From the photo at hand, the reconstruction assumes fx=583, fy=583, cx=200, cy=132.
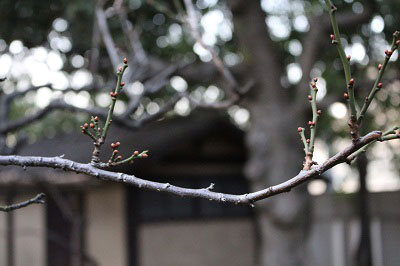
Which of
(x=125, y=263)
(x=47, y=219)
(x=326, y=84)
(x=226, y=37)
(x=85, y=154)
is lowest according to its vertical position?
(x=125, y=263)

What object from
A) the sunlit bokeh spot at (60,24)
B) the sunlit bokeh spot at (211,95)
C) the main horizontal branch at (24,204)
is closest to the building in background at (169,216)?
the sunlit bokeh spot at (60,24)

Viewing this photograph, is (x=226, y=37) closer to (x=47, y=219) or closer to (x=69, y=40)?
(x=69, y=40)

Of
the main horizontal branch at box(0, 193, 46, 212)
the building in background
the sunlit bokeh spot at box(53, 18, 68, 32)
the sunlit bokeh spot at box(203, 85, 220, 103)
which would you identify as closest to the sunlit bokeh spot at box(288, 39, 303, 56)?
the building in background

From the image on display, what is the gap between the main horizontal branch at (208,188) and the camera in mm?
1776

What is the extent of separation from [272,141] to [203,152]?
267 cm

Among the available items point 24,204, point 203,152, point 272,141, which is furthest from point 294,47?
point 24,204

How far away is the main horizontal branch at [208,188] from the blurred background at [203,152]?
4603 mm

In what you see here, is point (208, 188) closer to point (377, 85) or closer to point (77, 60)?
point (377, 85)

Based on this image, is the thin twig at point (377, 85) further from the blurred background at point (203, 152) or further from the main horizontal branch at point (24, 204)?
the blurred background at point (203, 152)

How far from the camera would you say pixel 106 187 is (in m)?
10.6

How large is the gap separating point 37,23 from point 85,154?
8.15 ft

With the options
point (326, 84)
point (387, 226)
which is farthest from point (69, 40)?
point (387, 226)

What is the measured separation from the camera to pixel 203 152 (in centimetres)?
1157

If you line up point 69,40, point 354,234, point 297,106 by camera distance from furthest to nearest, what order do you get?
point 354,234 → point 69,40 → point 297,106
